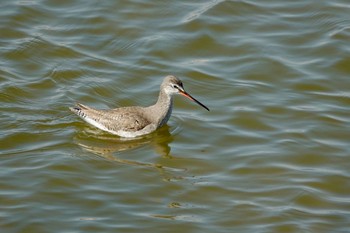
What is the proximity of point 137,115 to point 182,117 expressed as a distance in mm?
940

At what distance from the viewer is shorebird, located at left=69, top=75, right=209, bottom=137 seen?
41.2 ft

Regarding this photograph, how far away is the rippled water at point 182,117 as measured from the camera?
10.4 meters

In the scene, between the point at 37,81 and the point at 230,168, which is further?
the point at 37,81

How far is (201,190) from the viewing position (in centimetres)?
1087

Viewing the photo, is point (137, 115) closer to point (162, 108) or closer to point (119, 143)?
point (162, 108)

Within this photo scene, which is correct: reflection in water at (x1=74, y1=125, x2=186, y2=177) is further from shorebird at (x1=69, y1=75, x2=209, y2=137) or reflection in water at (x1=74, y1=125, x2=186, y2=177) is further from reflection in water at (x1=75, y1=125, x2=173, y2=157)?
shorebird at (x1=69, y1=75, x2=209, y2=137)

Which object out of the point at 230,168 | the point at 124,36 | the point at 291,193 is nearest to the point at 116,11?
the point at 124,36

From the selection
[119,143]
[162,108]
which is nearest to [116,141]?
[119,143]

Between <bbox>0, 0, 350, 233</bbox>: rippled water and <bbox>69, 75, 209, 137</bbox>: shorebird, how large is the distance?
0.19 m

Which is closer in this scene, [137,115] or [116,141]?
[116,141]

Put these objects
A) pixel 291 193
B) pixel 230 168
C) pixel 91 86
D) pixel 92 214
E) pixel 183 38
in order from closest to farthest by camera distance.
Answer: pixel 92 214
pixel 291 193
pixel 230 168
pixel 91 86
pixel 183 38

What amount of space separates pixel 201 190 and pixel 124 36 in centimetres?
530

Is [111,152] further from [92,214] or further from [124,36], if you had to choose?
[124,36]

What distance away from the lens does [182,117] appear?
1328cm
